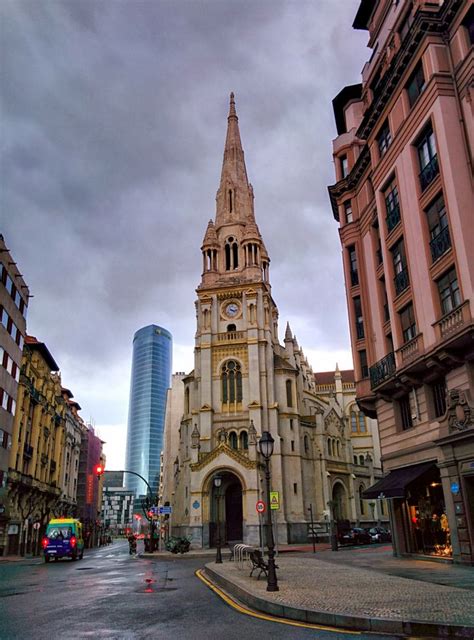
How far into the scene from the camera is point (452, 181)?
19.5 meters

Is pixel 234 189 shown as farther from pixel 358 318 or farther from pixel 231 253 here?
pixel 358 318

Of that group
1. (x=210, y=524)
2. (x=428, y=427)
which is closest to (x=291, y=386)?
(x=210, y=524)

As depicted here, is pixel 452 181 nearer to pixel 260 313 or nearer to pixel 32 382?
pixel 260 313

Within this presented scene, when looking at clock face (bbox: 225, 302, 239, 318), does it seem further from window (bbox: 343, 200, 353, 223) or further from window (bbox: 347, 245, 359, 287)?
window (bbox: 347, 245, 359, 287)

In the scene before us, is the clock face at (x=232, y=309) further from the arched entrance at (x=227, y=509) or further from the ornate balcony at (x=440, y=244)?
the ornate balcony at (x=440, y=244)

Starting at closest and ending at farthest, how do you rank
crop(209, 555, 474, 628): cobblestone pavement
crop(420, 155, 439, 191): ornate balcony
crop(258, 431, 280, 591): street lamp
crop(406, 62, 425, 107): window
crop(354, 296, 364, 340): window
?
crop(209, 555, 474, 628): cobblestone pavement
crop(258, 431, 280, 591): street lamp
crop(420, 155, 439, 191): ornate balcony
crop(406, 62, 425, 107): window
crop(354, 296, 364, 340): window

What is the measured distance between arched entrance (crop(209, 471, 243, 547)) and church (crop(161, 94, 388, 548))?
0.31 ft

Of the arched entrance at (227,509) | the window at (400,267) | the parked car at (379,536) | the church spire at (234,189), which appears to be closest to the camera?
the window at (400,267)

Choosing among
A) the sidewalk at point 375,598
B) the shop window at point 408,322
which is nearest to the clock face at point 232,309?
the shop window at point 408,322

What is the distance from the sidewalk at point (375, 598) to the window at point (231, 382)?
35.5m

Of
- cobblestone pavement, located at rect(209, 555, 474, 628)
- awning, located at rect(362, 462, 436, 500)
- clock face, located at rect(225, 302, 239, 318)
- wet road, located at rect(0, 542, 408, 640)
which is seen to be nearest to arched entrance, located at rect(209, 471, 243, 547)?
clock face, located at rect(225, 302, 239, 318)

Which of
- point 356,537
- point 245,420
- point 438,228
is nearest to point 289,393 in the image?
point 245,420

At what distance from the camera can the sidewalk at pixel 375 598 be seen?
337 inches

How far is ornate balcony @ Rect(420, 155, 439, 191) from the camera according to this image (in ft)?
69.0
